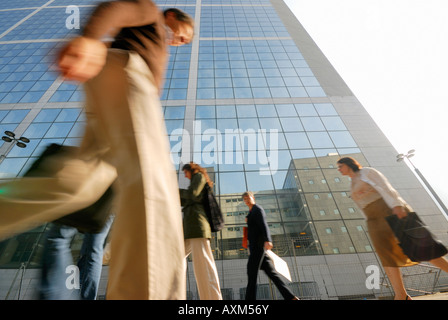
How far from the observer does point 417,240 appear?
182 centimetres

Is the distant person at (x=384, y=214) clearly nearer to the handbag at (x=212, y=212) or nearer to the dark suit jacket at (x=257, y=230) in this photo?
the dark suit jacket at (x=257, y=230)

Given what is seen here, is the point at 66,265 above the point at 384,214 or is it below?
below

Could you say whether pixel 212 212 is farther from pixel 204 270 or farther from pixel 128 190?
pixel 128 190

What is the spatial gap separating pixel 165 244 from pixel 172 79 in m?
16.6

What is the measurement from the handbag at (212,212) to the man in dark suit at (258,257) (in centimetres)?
46

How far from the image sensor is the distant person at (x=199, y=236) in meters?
1.96

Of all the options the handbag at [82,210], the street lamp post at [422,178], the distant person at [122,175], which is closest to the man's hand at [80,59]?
the distant person at [122,175]

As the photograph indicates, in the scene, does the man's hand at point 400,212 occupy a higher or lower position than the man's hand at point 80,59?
higher

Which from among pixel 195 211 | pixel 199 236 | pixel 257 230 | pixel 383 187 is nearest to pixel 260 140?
pixel 257 230

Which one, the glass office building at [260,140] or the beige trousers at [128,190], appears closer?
the beige trousers at [128,190]

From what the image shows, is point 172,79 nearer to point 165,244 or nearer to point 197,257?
point 197,257

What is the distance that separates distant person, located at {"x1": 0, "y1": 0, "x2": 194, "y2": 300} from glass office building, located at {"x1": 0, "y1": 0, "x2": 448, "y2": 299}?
6.22 m

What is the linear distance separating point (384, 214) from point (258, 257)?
1.49m
